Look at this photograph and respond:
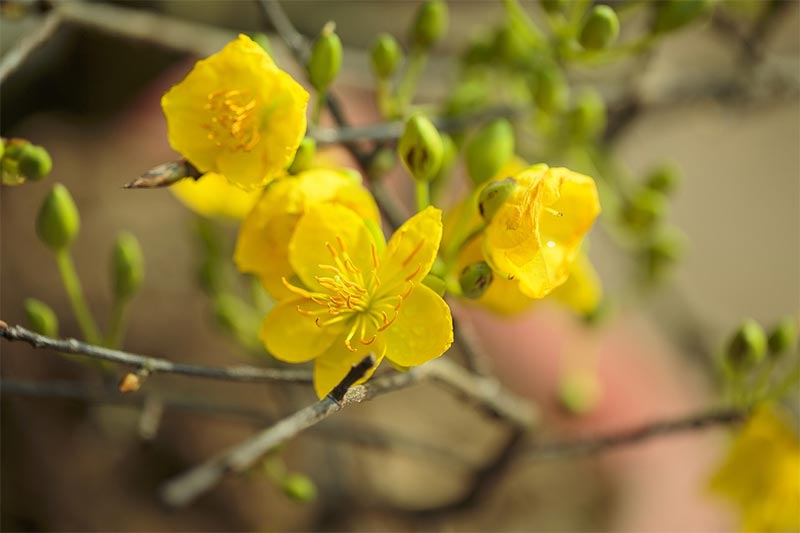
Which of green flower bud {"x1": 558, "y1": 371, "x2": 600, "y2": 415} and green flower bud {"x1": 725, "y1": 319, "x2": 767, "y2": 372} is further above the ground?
green flower bud {"x1": 725, "y1": 319, "x2": 767, "y2": 372}

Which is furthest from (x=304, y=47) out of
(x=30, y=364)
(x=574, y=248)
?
(x=30, y=364)

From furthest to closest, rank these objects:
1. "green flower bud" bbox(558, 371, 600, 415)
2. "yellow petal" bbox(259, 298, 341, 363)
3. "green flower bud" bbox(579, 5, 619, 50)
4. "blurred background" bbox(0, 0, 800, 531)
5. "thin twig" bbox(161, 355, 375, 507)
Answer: "green flower bud" bbox(558, 371, 600, 415), "blurred background" bbox(0, 0, 800, 531), "green flower bud" bbox(579, 5, 619, 50), "yellow petal" bbox(259, 298, 341, 363), "thin twig" bbox(161, 355, 375, 507)

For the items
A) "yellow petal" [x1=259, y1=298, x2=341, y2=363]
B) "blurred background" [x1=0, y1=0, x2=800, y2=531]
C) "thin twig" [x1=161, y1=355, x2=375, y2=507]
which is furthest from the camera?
"blurred background" [x1=0, y1=0, x2=800, y2=531]

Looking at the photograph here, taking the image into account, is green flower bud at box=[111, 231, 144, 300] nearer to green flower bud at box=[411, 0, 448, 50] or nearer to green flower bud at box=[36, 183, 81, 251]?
green flower bud at box=[36, 183, 81, 251]

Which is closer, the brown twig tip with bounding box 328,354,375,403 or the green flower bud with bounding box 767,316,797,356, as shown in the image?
the brown twig tip with bounding box 328,354,375,403

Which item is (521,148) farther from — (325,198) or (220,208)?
(325,198)

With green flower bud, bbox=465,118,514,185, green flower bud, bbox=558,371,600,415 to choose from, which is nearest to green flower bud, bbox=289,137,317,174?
green flower bud, bbox=465,118,514,185

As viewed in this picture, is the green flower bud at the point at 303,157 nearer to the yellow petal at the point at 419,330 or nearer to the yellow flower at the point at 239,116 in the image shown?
the yellow flower at the point at 239,116
